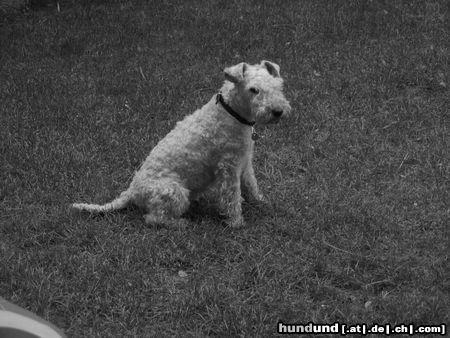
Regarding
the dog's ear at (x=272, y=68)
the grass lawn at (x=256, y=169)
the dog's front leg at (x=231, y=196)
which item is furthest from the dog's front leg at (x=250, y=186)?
the dog's ear at (x=272, y=68)

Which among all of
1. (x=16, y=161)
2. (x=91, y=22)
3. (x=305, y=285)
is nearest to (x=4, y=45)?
(x=91, y=22)

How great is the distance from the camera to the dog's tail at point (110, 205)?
5457 millimetres

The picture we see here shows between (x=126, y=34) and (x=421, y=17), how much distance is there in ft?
14.7

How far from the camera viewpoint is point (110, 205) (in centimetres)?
551

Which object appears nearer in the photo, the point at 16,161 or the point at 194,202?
the point at 194,202

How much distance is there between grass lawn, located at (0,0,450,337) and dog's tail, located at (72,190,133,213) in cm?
8

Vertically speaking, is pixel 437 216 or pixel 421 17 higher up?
pixel 421 17

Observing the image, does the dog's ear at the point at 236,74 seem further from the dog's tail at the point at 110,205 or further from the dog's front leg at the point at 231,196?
the dog's tail at the point at 110,205

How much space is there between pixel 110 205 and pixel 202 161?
2.93 ft

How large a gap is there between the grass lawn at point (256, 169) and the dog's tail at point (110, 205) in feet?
0.27

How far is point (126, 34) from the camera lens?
32.5 ft

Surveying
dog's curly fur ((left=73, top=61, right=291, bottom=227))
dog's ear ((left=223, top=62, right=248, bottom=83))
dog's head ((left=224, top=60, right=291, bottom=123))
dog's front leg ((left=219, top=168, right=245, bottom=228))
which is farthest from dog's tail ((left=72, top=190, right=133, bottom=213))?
dog's ear ((left=223, top=62, right=248, bottom=83))

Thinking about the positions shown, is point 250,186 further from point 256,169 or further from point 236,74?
point 236,74

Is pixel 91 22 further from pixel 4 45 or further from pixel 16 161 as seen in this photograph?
pixel 16 161
